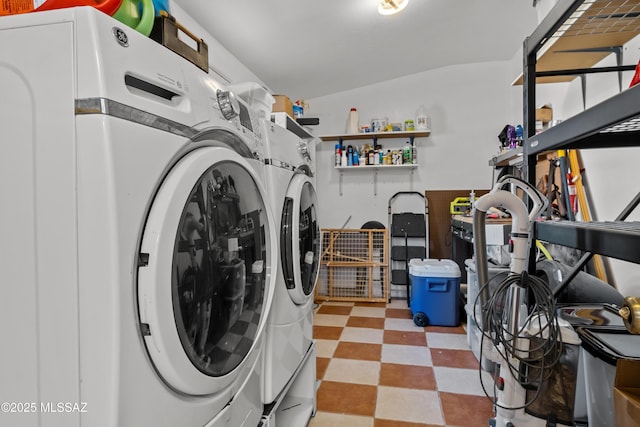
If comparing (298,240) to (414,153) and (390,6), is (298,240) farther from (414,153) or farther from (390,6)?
(414,153)

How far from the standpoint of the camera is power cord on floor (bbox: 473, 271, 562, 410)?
3.27 feet

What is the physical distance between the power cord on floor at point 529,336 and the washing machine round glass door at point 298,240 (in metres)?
0.68

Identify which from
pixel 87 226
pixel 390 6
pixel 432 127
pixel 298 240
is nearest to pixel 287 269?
pixel 298 240

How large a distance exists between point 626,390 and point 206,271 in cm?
103

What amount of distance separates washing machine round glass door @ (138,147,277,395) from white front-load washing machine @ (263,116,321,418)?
18 centimetres

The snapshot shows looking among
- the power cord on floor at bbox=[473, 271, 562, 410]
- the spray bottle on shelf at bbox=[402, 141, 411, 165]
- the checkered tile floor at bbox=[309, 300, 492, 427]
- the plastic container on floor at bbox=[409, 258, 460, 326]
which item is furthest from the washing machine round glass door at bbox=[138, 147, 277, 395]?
the spray bottle on shelf at bbox=[402, 141, 411, 165]

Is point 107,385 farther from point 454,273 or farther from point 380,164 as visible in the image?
point 380,164

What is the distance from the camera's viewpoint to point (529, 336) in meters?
1.04

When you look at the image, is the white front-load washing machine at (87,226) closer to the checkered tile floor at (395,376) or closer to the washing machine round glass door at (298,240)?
the washing machine round glass door at (298,240)

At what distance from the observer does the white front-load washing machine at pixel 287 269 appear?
3.70ft

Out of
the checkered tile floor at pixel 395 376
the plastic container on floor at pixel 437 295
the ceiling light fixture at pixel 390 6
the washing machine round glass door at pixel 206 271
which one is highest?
the ceiling light fixture at pixel 390 6

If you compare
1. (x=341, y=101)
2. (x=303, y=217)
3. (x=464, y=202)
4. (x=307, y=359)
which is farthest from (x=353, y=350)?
(x=341, y=101)

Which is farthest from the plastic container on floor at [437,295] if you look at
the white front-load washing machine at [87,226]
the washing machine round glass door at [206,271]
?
the white front-load washing machine at [87,226]

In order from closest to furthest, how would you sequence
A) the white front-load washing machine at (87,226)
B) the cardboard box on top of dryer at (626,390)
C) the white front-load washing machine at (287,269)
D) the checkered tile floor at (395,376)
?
the white front-load washing machine at (87,226) → the cardboard box on top of dryer at (626,390) → the white front-load washing machine at (287,269) → the checkered tile floor at (395,376)
